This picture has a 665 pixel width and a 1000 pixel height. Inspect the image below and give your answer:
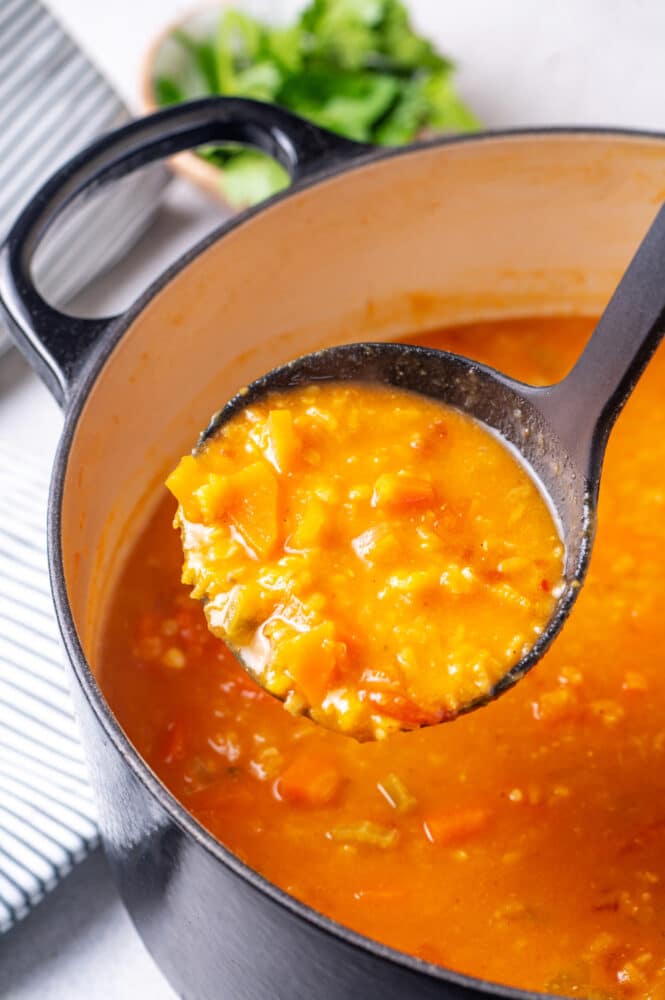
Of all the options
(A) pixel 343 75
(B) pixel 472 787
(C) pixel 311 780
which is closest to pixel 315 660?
(C) pixel 311 780

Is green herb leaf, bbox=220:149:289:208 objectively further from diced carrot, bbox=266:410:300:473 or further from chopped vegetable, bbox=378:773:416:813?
chopped vegetable, bbox=378:773:416:813

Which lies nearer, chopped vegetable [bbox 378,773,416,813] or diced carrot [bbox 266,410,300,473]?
diced carrot [bbox 266,410,300,473]

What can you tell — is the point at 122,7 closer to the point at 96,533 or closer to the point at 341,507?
the point at 96,533

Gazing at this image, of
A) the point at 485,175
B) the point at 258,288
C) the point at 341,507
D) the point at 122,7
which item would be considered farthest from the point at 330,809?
the point at 122,7

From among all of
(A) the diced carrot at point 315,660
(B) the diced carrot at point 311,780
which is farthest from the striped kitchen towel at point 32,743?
(A) the diced carrot at point 315,660

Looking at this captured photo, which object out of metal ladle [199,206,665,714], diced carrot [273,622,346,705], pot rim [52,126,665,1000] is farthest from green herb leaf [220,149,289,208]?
diced carrot [273,622,346,705]

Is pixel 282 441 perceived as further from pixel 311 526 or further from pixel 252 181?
pixel 252 181
